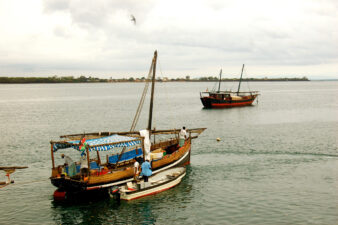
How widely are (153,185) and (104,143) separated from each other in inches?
170

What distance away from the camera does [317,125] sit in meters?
52.6

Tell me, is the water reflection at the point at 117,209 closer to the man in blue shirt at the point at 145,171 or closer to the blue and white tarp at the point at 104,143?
the man in blue shirt at the point at 145,171

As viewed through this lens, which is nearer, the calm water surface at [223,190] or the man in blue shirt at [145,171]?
the calm water surface at [223,190]

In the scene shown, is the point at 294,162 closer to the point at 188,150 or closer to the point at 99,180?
the point at 188,150

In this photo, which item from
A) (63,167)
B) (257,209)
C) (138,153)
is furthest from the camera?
(138,153)

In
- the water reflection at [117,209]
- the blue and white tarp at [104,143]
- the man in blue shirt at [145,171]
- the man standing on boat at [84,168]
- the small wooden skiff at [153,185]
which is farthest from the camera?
the man in blue shirt at [145,171]

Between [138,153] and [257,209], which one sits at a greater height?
[138,153]

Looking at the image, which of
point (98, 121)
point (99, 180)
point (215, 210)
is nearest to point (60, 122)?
point (98, 121)

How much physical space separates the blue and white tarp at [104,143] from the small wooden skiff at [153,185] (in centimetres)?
267

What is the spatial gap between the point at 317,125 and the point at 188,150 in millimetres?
33480

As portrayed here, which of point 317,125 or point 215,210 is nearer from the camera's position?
point 215,210

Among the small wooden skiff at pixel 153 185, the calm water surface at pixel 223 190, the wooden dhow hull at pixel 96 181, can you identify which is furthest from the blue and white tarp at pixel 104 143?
the small wooden skiff at pixel 153 185

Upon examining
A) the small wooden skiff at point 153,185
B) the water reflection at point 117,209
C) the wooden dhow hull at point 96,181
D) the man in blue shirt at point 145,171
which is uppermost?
the man in blue shirt at point 145,171

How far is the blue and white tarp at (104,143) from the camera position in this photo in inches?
795
